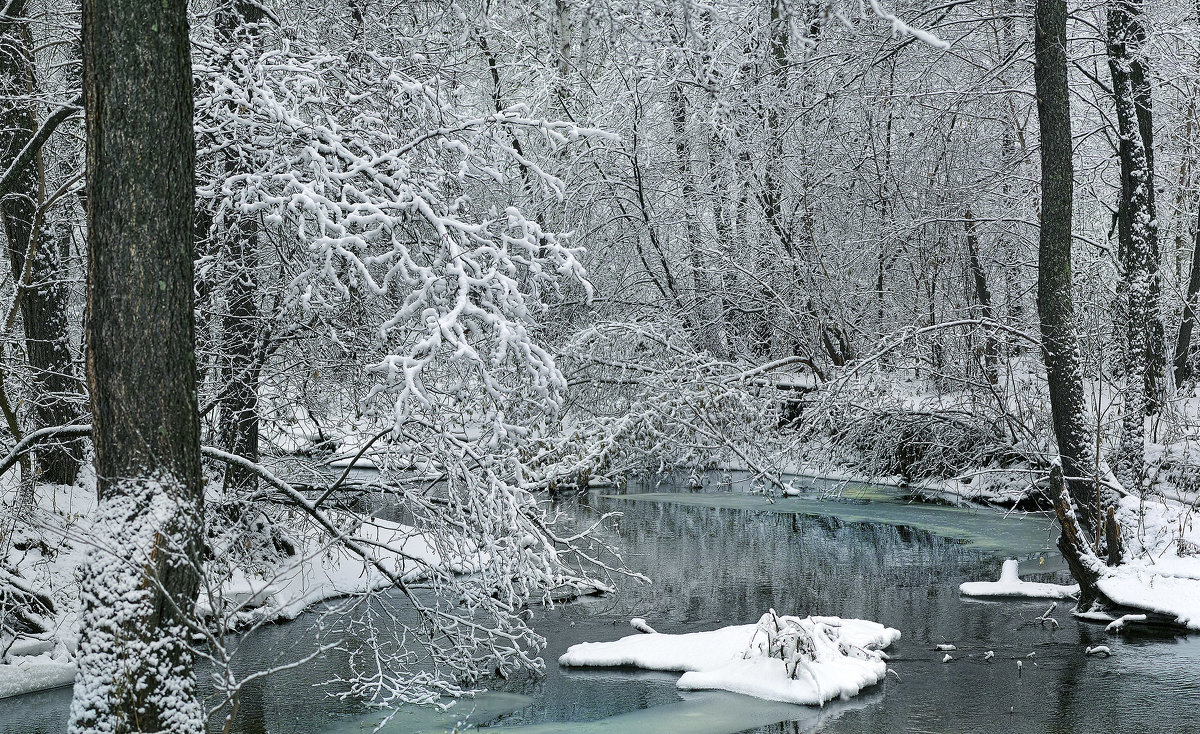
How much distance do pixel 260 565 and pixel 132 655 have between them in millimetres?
7217

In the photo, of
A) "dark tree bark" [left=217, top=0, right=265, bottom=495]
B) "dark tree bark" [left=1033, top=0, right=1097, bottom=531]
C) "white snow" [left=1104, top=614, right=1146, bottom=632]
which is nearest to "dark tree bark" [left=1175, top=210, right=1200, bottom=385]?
"dark tree bark" [left=1033, top=0, right=1097, bottom=531]

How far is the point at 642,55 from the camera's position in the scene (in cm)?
1700

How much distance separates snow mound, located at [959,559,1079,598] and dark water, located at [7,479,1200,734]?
22 centimetres

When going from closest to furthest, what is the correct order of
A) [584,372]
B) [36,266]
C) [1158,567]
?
1. [36,266]
2. [1158,567]
3. [584,372]

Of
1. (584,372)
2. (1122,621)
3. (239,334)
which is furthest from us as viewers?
(584,372)

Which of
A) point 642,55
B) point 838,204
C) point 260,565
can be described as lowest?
point 260,565

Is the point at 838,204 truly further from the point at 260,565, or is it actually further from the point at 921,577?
the point at 260,565

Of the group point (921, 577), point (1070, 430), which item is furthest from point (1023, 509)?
point (1070, 430)

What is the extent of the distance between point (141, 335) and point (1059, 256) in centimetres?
980

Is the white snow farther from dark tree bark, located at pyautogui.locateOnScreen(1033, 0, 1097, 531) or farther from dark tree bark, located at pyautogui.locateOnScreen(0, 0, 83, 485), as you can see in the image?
dark tree bark, located at pyautogui.locateOnScreen(0, 0, 83, 485)

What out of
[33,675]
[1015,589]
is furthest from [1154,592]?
[33,675]

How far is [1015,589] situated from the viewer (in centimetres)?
1205

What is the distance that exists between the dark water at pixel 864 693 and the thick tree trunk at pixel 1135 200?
2918mm

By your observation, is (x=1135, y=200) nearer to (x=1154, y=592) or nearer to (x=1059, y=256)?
(x=1059, y=256)
